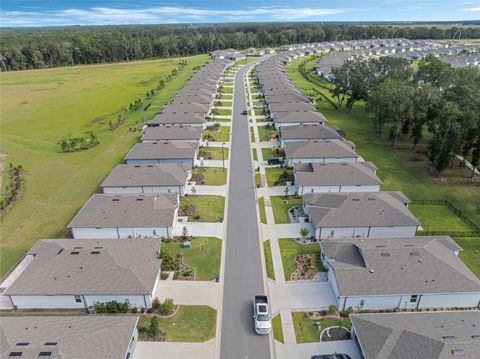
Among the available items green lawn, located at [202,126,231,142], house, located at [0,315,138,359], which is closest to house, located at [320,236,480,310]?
house, located at [0,315,138,359]

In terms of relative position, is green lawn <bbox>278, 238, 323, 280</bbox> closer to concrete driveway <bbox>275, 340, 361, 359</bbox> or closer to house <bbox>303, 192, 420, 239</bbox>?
house <bbox>303, 192, 420, 239</bbox>

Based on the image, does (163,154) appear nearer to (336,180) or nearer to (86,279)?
(336,180)

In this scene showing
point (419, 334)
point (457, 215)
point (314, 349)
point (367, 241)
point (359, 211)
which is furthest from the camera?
point (457, 215)

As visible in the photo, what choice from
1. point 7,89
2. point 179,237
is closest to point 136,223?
point 179,237

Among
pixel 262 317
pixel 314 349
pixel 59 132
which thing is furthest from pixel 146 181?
pixel 59 132

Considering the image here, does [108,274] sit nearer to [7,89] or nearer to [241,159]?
[241,159]

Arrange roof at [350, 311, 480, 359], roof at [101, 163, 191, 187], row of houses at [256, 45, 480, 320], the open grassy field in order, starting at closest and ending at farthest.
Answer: roof at [350, 311, 480, 359] → row of houses at [256, 45, 480, 320] → the open grassy field → roof at [101, 163, 191, 187]
